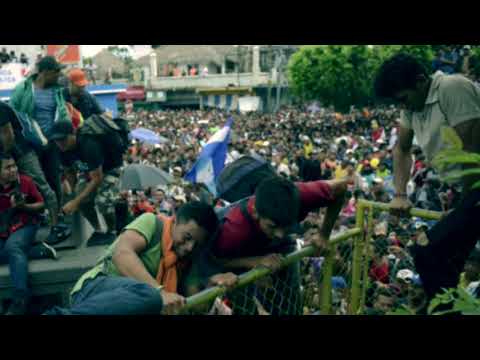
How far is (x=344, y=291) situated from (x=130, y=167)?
28.8ft

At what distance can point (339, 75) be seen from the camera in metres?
38.7

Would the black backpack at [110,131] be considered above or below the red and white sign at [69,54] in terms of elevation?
below

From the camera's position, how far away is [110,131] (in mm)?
4887

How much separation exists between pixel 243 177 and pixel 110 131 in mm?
1568

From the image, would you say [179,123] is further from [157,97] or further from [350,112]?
[157,97]

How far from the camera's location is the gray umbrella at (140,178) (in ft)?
38.9

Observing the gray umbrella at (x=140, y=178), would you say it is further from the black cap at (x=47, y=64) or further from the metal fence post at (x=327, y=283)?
the metal fence post at (x=327, y=283)

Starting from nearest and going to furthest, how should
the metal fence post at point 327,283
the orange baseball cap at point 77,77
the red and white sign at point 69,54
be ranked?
the metal fence post at point 327,283, the orange baseball cap at point 77,77, the red and white sign at point 69,54

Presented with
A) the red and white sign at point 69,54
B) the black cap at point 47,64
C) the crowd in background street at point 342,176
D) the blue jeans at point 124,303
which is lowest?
the crowd in background street at point 342,176

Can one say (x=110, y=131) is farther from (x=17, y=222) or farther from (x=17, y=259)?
(x=17, y=259)

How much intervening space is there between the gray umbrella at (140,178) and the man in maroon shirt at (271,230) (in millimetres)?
8548

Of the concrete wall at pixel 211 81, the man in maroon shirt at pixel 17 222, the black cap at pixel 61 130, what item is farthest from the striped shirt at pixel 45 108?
the concrete wall at pixel 211 81

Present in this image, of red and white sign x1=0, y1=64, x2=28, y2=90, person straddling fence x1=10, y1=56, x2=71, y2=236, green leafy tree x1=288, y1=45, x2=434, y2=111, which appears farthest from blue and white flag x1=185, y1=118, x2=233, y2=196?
green leafy tree x1=288, y1=45, x2=434, y2=111

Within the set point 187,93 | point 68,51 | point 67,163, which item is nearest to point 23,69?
point 68,51
